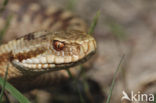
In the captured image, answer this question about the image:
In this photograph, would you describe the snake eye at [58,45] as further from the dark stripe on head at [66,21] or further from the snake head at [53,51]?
the dark stripe on head at [66,21]

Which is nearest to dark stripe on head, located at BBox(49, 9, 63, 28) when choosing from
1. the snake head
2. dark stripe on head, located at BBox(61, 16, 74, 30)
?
dark stripe on head, located at BBox(61, 16, 74, 30)

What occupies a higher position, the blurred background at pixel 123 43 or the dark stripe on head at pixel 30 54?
the dark stripe on head at pixel 30 54

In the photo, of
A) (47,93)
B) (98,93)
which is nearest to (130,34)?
(98,93)

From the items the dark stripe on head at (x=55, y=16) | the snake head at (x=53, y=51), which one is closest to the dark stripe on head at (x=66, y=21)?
the dark stripe on head at (x=55, y=16)

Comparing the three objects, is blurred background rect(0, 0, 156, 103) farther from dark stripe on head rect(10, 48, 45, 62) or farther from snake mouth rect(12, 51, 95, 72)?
dark stripe on head rect(10, 48, 45, 62)

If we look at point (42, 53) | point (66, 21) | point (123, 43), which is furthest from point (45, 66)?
point (123, 43)

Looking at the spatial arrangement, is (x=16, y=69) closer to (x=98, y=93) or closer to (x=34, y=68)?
(x=34, y=68)
